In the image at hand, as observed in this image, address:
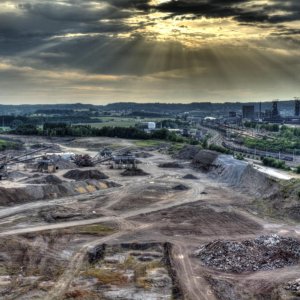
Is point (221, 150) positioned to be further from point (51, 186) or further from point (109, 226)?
point (109, 226)

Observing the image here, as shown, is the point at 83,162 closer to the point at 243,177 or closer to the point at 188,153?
the point at 188,153

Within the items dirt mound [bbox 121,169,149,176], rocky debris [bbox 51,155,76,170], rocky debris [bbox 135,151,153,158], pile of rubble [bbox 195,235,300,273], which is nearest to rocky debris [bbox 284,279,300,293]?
pile of rubble [bbox 195,235,300,273]

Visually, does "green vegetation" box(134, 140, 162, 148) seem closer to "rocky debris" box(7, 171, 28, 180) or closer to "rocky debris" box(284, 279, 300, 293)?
"rocky debris" box(7, 171, 28, 180)

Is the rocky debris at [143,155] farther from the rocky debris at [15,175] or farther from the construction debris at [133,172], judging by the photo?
the rocky debris at [15,175]

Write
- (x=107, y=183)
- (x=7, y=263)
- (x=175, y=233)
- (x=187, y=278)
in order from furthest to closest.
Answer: (x=107, y=183) → (x=175, y=233) → (x=7, y=263) → (x=187, y=278)

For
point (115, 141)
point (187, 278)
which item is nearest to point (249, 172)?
point (187, 278)

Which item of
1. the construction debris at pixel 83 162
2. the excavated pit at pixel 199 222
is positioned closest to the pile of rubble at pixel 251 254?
the excavated pit at pixel 199 222
